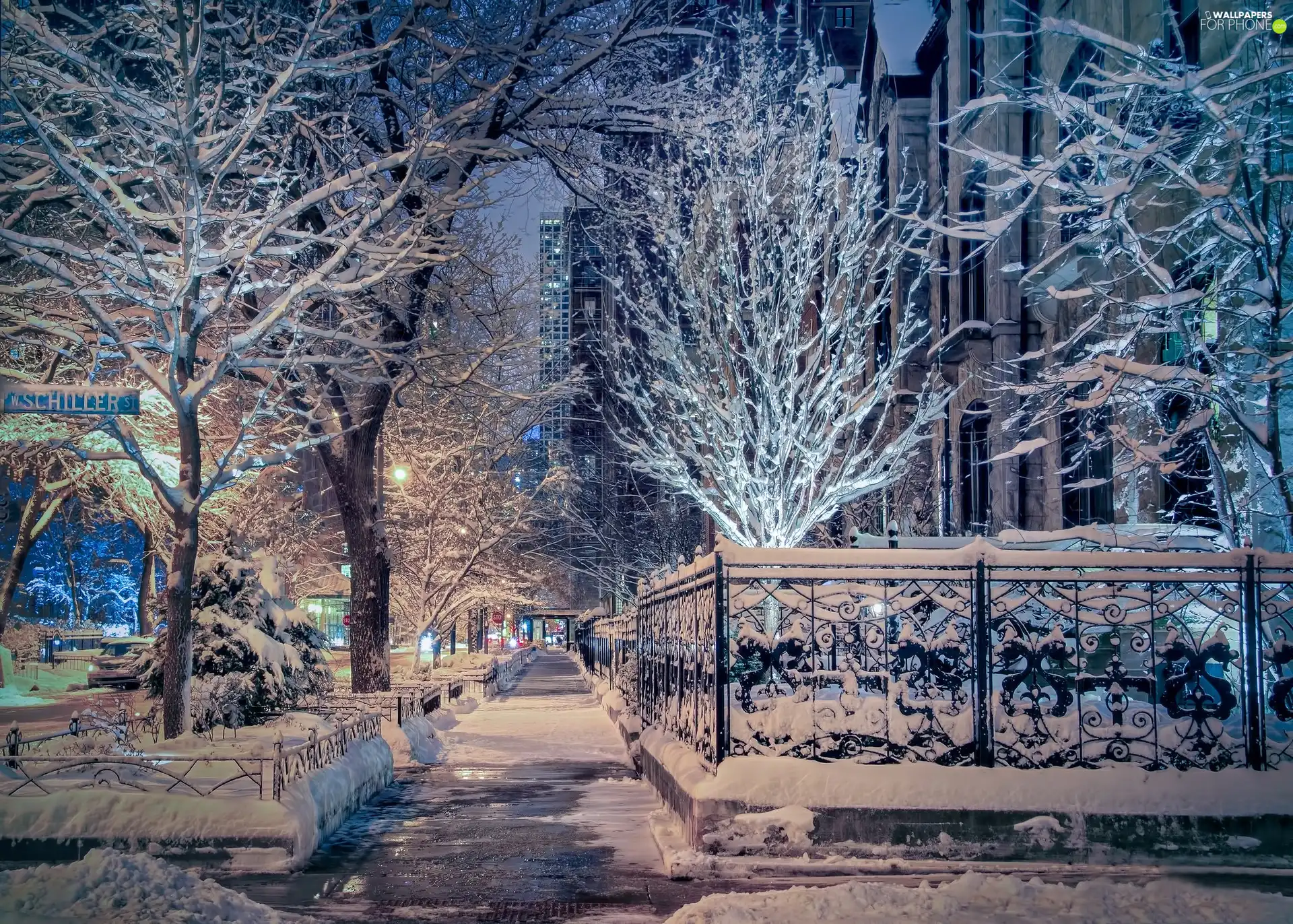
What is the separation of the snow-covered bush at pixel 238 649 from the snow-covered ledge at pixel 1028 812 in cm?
768

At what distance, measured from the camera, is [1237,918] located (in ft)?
24.0

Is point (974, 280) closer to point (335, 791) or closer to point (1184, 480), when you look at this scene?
point (1184, 480)

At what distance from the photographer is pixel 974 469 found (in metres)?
26.3

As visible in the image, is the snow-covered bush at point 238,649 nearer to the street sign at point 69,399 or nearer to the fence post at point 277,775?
the street sign at point 69,399

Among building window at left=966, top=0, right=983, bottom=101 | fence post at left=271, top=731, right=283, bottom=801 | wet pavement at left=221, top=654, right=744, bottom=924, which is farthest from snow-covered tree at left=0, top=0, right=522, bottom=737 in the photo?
building window at left=966, top=0, right=983, bottom=101

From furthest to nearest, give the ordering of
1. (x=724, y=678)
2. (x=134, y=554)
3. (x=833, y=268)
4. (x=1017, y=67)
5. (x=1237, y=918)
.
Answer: (x=134, y=554) < (x=833, y=268) < (x=1017, y=67) < (x=724, y=678) < (x=1237, y=918)

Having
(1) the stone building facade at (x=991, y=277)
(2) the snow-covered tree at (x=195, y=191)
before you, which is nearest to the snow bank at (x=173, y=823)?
(2) the snow-covered tree at (x=195, y=191)

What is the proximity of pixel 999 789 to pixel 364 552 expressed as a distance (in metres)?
14.6

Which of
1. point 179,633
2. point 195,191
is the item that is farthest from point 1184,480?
Result: point 195,191

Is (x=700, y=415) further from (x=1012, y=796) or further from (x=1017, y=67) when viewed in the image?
(x=1012, y=796)

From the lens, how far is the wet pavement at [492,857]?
818cm

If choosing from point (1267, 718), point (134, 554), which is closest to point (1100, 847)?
point (1267, 718)

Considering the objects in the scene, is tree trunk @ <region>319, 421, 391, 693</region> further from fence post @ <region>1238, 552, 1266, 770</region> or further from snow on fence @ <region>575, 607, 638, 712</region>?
fence post @ <region>1238, 552, 1266, 770</region>

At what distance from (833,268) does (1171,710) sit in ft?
84.6
